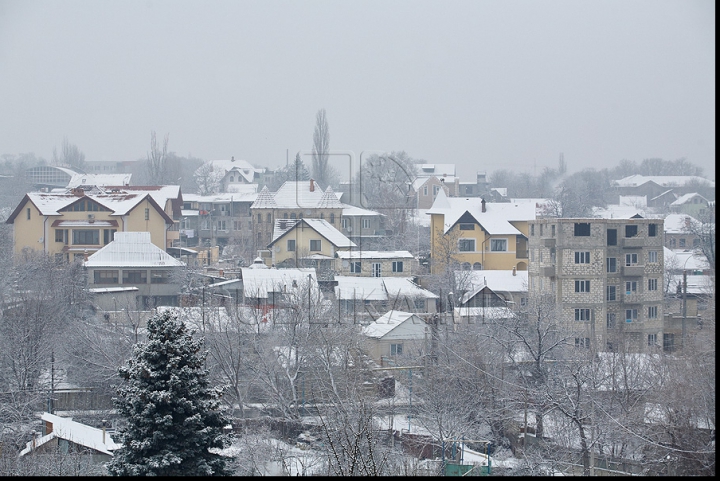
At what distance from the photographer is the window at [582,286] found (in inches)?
421

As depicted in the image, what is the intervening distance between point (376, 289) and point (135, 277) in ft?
12.4

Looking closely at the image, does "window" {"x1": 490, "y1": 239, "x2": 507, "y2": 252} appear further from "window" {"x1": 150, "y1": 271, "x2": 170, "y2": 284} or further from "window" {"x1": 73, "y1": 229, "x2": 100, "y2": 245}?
"window" {"x1": 73, "y1": 229, "x2": 100, "y2": 245}

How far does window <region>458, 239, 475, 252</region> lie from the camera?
15.3 metres

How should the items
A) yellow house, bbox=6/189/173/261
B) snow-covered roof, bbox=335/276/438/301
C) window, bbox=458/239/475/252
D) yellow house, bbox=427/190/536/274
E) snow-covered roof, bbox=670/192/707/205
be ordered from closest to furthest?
snow-covered roof, bbox=335/276/438/301
yellow house, bbox=6/189/173/261
yellow house, bbox=427/190/536/274
window, bbox=458/239/475/252
snow-covered roof, bbox=670/192/707/205

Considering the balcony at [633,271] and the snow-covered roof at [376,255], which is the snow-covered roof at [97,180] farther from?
the balcony at [633,271]

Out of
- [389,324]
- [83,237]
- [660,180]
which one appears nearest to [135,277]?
[83,237]

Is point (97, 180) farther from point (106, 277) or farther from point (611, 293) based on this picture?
point (611, 293)

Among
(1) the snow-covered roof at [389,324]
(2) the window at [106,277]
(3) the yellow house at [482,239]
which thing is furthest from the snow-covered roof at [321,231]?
(1) the snow-covered roof at [389,324]

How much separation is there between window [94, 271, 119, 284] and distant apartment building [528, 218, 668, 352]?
6.25 metres

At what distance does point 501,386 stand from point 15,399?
470 cm

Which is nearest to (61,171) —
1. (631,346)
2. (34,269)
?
(34,269)

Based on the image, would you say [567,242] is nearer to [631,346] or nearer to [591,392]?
[631,346]

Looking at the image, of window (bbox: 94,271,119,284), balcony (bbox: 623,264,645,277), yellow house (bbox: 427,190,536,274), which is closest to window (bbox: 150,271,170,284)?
window (bbox: 94,271,119,284)

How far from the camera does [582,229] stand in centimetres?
1085
